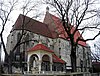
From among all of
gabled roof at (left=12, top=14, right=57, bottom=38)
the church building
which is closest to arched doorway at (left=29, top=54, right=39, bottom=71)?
the church building

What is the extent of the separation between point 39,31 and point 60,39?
19.9 feet

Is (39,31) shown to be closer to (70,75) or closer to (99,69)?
(99,69)

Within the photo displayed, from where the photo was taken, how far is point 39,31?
163 ft

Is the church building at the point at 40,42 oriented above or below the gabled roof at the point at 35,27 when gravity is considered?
below

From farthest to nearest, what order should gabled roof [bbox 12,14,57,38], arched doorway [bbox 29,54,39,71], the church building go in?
gabled roof [bbox 12,14,57,38] → the church building → arched doorway [bbox 29,54,39,71]

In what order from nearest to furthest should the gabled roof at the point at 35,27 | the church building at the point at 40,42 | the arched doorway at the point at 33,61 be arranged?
the arched doorway at the point at 33,61 → the church building at the point at 40,42 → the gabled roof at the point at 35,27

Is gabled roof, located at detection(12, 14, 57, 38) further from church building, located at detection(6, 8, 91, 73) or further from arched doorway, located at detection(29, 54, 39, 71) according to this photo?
arched doorway, located at detection(29, 54, 39, 71)

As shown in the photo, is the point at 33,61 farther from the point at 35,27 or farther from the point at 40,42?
the point at 35,27

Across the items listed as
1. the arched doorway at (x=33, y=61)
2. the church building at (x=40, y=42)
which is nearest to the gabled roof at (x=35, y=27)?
the church building at (x=40, y=42)

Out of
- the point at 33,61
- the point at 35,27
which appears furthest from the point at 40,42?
the point at 35,27

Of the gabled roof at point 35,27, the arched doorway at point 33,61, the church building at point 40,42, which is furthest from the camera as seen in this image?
the gabled roof at point 35,27

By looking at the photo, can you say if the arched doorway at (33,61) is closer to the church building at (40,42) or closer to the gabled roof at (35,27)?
the church building at (40,42)

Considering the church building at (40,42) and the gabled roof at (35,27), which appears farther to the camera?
the gabled roof at (35,27)

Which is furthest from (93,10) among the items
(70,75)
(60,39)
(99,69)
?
(60,39)
